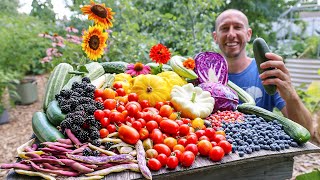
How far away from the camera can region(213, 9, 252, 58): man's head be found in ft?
9.14

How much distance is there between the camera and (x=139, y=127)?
→ 1.50m

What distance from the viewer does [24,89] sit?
6.34m

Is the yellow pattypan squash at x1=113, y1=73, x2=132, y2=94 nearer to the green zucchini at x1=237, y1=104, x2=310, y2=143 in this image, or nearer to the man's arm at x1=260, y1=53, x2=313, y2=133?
the green zucchini at x1=237, y1=104, x2=310, y2=143

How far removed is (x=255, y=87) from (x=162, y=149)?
1668 mm

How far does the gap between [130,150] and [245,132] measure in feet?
2.03

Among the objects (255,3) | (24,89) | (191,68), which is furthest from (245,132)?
(255,3)

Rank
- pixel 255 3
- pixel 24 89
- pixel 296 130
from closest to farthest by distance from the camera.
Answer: pixel 296 130 → pixel 24 89 → pixel 255 3

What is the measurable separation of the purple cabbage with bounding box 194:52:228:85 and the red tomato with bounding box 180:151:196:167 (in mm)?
→ 1000

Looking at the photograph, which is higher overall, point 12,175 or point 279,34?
point 279,34

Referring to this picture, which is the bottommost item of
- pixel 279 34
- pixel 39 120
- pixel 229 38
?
pixel 39 120

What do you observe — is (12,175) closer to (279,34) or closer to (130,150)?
(130,150)

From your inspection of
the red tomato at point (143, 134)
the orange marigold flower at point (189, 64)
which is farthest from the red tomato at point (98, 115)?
the orange marigold flower at point (189, 64)

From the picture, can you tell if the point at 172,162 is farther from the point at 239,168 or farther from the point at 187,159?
the point at 239,168

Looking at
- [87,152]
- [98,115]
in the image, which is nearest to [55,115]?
[98,115]
